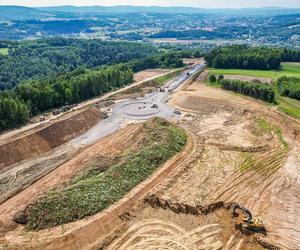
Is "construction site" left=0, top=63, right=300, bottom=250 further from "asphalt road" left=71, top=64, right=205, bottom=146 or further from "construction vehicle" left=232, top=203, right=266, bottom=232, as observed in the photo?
"asphalt road" left=71, top=64, right=205, bottom=146

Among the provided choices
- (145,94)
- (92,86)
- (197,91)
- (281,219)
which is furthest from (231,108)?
(281,219)

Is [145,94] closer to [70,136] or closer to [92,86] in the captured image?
[92,86]

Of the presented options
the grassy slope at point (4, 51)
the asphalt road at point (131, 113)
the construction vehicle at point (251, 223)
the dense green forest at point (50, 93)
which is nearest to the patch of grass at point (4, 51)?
the grassy slope at point (4, 51)

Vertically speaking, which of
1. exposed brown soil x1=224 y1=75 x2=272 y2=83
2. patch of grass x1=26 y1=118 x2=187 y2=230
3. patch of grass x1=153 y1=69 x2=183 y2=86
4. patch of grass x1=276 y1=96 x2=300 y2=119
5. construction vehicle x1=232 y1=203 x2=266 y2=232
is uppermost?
Result: construction vehicle x1=232 y1=203 x2=266 y2=232

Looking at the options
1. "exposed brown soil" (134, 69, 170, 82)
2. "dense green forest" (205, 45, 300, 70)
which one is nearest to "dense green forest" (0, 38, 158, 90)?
"exposed brown soil" (134, 69, 170, 82)

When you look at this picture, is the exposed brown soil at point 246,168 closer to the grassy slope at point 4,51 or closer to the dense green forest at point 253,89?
the dense green forest at point 253,89

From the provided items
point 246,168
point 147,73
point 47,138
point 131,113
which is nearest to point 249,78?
point 147,73
